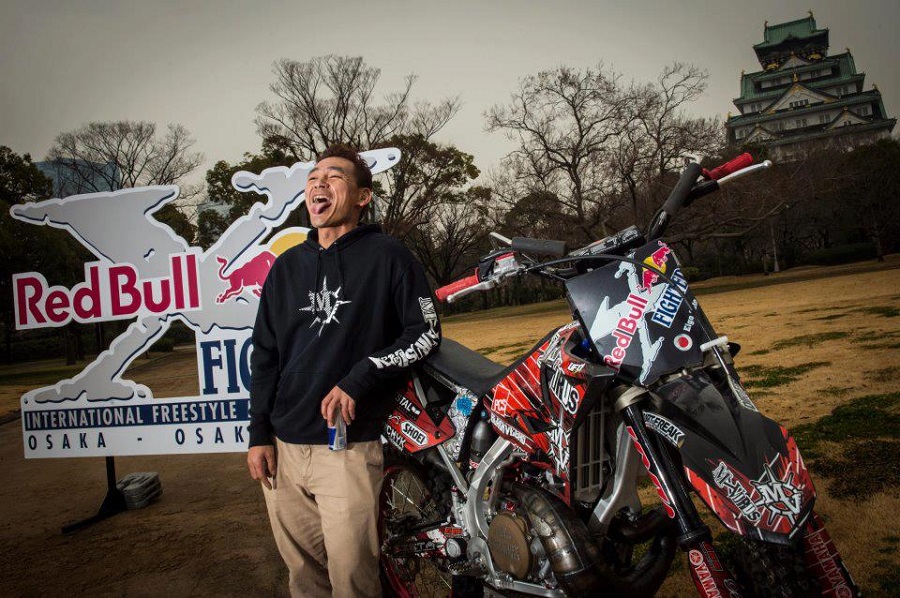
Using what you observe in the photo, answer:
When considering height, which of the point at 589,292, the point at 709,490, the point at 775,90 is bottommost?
the point at 709,490

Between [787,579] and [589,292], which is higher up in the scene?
[589,292]

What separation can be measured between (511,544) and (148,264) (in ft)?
10.6

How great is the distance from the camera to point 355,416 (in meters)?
2.10

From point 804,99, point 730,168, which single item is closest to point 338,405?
point 730,168

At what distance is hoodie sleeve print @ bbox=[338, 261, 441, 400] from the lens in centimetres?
199

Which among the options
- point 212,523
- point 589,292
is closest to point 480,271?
point 589,292

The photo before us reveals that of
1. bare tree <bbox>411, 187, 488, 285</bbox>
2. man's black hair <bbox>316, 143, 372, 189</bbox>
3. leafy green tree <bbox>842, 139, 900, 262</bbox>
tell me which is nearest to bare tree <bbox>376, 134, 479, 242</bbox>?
bare tree <bbox>411, 187, 488, 285</bbox>

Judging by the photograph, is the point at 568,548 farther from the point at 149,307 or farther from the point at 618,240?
the point at 149,307

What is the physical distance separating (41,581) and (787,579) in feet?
12.3

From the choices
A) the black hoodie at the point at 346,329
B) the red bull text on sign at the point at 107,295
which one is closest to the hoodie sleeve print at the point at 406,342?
the black hoodie at the point at 346,329

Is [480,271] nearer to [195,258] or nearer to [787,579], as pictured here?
[787,579]

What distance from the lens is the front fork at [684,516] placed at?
4.77ft

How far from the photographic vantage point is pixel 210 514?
427cm

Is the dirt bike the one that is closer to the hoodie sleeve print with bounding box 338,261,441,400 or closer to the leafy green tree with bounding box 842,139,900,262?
the hoodie sleeve print with bounding box 338,261,441,400
